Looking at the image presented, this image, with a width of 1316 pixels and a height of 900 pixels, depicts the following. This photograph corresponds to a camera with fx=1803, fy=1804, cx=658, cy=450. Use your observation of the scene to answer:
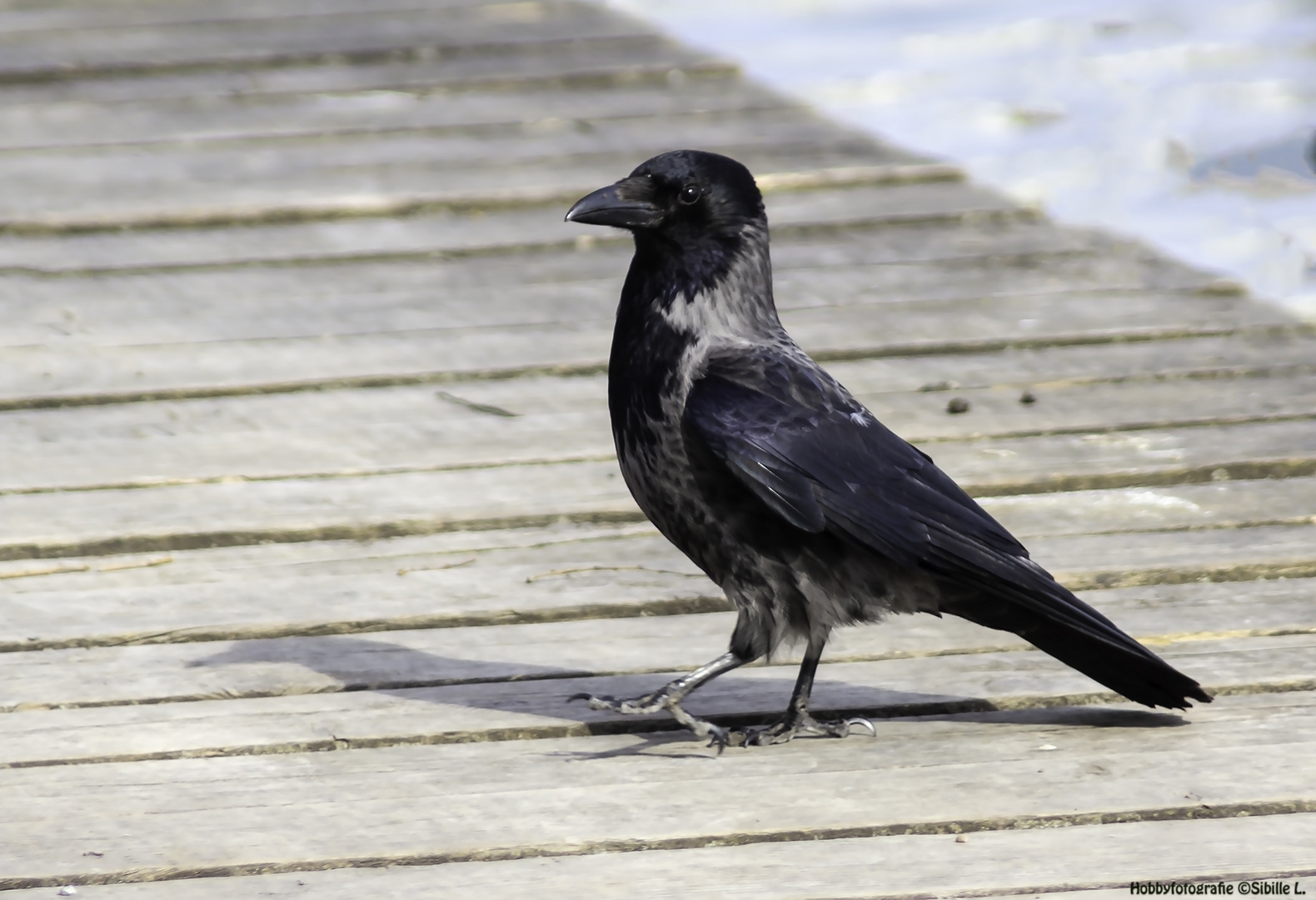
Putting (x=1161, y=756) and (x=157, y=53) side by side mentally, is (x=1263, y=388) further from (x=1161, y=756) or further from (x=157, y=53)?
(x=157, y=53)

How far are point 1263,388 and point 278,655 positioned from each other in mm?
2351

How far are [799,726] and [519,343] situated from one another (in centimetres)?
194

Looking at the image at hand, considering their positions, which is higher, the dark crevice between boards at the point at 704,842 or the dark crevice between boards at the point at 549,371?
the dark crevice between boards at the point at 549,371

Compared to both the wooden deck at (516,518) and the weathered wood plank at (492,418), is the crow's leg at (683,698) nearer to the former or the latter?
the wooden deck at (516,518)

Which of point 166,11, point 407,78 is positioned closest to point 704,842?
point 407,78

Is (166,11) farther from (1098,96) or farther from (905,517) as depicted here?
(905,517)

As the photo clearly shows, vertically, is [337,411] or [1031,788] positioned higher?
[337,411]

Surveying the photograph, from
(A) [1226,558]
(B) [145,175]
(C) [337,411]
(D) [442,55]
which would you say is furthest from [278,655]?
(D) [442,55]

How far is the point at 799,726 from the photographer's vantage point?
262 centimetres

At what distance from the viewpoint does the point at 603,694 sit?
2760 mm

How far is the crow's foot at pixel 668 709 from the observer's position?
2588 mm

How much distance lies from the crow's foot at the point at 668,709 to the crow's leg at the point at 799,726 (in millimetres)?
27

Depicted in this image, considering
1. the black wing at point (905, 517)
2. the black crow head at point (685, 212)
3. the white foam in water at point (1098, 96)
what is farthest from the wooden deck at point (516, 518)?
the black crow head at point (685, 212)

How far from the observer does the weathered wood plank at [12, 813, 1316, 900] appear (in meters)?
2.08
